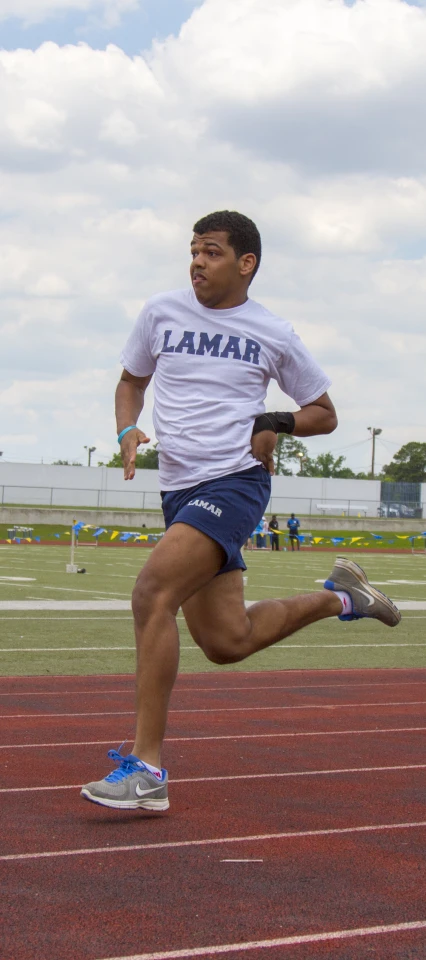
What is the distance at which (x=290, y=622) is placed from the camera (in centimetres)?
513

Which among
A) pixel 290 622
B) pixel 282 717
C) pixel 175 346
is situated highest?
pixel 175 346

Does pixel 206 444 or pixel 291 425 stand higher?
pixel 291 425

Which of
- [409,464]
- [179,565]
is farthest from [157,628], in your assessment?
[409,464]

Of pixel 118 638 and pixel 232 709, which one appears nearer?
pixel 232 709

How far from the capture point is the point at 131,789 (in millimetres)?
4148

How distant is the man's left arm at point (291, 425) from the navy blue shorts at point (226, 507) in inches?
3.9

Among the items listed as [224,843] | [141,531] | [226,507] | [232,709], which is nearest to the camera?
[224,843]

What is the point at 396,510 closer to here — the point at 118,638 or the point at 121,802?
the point at 118,638

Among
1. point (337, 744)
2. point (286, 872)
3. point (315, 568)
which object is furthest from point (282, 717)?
point (315, 568)

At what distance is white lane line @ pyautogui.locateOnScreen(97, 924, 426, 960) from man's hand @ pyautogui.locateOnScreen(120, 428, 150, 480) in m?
2.19

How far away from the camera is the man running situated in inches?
168

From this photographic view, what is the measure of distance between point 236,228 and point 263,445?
3.10 feet

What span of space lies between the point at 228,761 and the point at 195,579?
1.38 m

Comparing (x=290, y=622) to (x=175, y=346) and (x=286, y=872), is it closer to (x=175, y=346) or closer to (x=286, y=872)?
(x=175, y=346)
